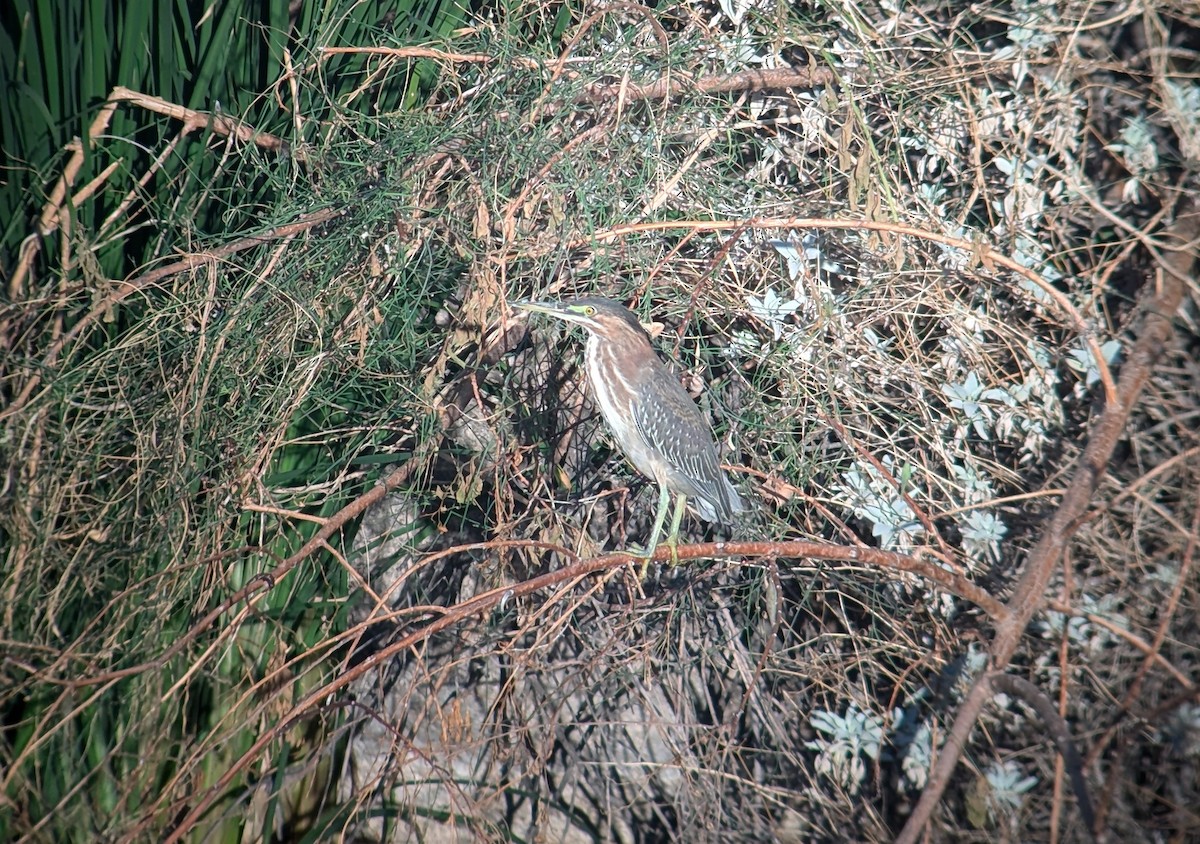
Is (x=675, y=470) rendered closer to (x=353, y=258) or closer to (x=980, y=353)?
(x=980, y=353)

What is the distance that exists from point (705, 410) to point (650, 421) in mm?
463

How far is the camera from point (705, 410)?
137 inches

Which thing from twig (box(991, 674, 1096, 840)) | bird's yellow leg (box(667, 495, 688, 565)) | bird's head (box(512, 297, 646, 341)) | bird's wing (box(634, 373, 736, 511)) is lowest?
bird's yellow leg (box(667, 495, 688, 565))

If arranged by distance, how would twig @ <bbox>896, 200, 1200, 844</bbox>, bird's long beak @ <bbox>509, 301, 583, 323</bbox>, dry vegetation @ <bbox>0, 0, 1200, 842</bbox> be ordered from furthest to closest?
bird's long beak @ <bbox>509, 301, 583, 323</bbox>
dry vegetation @ <bbox>0, 0, 1200, 842</bbox>
twig @ <bbox>896, 200, 1200, 844</bbox>

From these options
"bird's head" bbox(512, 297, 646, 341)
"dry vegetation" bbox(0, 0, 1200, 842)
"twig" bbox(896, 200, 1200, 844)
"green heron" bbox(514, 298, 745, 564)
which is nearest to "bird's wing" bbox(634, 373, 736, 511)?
"green heron" bbox(514, 298, 745, 564)

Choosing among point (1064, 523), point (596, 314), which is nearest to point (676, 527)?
point (596, 314)

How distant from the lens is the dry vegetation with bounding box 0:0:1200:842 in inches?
101

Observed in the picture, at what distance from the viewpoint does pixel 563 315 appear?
9.55ft

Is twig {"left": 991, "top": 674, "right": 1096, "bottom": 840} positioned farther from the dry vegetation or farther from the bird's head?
the bird's head

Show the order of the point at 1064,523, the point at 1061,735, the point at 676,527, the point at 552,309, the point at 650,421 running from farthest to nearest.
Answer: the point at 676,527 → the point at 650,421 → the point at 552,309 → the point at 1064,523 → the point at 1061,735

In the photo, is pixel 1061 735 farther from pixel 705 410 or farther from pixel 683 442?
pixel 705 410

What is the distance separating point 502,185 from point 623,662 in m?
1.58

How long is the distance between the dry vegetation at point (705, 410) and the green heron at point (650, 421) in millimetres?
125

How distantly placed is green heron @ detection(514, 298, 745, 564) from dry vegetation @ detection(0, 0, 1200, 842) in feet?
0.41
